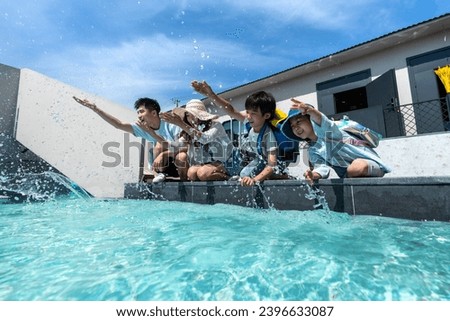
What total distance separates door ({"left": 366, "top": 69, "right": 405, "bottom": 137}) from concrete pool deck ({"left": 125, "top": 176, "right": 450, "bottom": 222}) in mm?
5158

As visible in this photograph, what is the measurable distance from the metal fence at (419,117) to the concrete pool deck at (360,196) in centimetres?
522

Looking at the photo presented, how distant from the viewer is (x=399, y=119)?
668 cm

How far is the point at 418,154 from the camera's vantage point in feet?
18.4

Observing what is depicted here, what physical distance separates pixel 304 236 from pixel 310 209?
3.58 feet

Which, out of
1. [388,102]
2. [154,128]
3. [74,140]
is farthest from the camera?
[74,140]

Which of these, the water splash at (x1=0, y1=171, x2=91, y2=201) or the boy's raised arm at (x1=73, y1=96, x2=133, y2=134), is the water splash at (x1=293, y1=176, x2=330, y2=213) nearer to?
the boy's raised arm at (x1=73, y1=96, x2=133, y2=134)

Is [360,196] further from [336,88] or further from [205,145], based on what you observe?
[336,88]

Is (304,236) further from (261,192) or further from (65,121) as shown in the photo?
(65,121)

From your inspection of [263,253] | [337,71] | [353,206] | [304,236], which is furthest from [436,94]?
[263,253]

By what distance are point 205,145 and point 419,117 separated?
570 cm

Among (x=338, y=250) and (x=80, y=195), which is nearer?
(x=338, y=250)

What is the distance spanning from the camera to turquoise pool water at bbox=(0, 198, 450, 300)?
1003 mm

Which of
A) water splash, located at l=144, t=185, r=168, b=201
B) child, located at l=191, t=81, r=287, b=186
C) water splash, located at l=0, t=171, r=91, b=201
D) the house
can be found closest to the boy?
water splash, located at l=144, t=185, r=168, b=201

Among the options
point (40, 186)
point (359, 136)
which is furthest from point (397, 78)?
point (40, 186)
